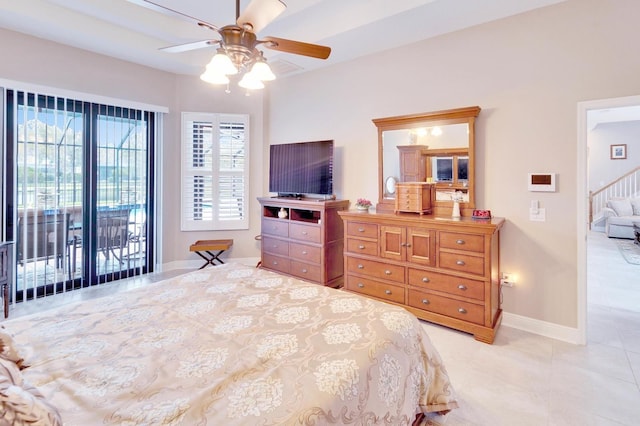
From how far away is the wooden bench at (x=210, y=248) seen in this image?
4391mm

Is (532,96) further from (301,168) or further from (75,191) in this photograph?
(75,191)

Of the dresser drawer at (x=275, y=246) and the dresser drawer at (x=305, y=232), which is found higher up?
the dresser drawer at (x=305, y=232)

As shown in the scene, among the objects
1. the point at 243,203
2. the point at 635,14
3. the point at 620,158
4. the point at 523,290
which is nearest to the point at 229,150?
the point at 243,203

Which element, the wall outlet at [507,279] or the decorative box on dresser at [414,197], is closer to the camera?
the wall outlet at [507,279]

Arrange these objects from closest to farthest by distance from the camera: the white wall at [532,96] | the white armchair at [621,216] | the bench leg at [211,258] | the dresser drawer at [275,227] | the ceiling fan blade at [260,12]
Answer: the ceiling fan blade at [260,12], the white wall at [532,96], the dresser drawer at [275,227], the bench leg at [211,258], the white armchair at [621,216]

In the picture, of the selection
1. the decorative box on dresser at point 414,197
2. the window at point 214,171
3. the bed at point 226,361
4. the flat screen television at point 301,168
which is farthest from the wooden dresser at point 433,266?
the window at point 214,171

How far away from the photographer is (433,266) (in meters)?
2.92

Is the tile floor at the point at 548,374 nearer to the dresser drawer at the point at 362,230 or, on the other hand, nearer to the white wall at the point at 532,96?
the white wall at the point at 532,96

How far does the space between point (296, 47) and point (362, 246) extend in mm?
2081

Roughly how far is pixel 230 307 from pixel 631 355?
3.16m

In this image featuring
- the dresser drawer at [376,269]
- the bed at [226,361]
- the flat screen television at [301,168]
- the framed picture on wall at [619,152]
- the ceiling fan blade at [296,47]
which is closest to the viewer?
the bed at [226,361]

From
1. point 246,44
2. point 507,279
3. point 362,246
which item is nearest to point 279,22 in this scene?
point 246,44

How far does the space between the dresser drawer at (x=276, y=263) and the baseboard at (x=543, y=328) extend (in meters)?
2.56

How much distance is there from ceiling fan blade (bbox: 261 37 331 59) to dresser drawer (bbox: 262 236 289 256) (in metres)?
2.58
